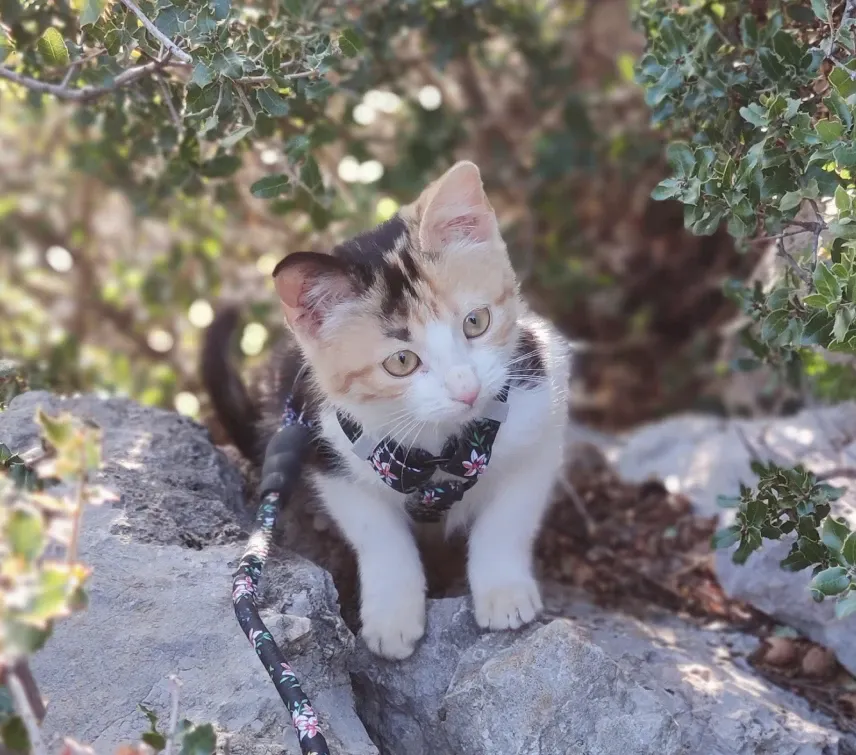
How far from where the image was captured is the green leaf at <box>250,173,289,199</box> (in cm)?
200

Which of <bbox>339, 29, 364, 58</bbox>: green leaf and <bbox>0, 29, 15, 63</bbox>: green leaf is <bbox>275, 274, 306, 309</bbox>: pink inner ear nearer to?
<bbox>339, 29, 364, 58</bbox>: green leaf

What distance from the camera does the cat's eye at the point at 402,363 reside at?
1.70 meters

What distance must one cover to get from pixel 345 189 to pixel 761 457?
1.76 m

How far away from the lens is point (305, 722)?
1.39 meters

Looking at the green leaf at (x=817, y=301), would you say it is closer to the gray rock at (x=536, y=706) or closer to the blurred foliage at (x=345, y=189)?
the gray rock at (x=536, y=706)

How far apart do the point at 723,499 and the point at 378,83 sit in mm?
1710

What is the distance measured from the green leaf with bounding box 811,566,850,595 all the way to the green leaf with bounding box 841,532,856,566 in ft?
0.06

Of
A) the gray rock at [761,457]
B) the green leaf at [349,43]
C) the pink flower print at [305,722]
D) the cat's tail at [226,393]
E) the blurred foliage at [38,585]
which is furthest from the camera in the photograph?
the cat's tail at [226,393]

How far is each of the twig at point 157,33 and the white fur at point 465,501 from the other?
0.72m

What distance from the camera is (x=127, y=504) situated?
179cm

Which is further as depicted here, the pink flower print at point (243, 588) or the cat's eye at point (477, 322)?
the cat's eye at point (477, 322)

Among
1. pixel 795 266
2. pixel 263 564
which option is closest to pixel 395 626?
pixel 263 564

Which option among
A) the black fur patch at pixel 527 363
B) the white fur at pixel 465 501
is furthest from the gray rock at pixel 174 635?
the black fur patch at pixel 527 363

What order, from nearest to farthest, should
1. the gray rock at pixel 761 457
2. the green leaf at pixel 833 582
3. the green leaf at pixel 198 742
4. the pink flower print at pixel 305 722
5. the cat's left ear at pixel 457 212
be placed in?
1. the green leaf at pixel 198 742
2. the pink flower print at pixel 305 722
3. the green leaf at pixel 833 582
4. the cat's left ear at pixel 457 212
5. the gray rock at pixel 761 457
